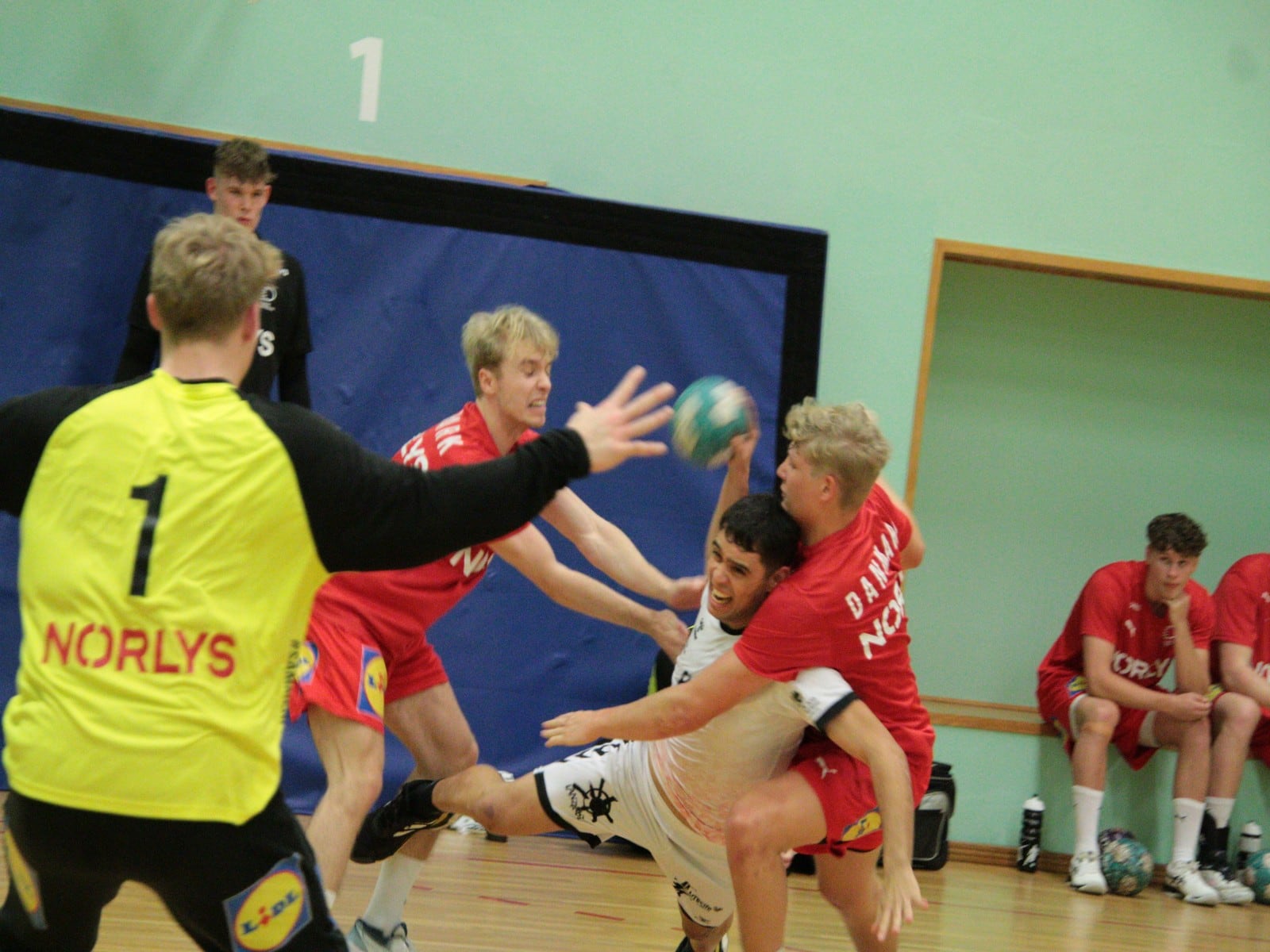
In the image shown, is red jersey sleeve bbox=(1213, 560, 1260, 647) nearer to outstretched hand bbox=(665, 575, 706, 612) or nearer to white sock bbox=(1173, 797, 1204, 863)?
white sock bbox=(1173, 797, 1204, 863)

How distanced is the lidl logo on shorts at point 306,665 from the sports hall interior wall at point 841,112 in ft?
12.4

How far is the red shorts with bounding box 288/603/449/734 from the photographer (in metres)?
3.34

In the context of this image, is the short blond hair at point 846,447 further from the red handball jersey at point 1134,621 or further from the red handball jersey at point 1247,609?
the red handball jersey at point 1247,609

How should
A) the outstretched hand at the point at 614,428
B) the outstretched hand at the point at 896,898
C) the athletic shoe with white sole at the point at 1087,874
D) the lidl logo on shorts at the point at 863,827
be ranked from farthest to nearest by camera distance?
the athletic shoe with white sole at the point at 1087,874, the lidl logo on shorts at the point at 863,827, the outstretched hand at the point at 896,898, the outstretched hand at the point at 614,428

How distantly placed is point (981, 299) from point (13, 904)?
6453 mm

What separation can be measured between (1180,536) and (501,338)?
4.13 metres

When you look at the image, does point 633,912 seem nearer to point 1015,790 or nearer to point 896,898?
point 896,898

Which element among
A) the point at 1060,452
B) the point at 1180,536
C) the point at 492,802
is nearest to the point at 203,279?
the point at 492,802

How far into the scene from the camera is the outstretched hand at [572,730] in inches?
126

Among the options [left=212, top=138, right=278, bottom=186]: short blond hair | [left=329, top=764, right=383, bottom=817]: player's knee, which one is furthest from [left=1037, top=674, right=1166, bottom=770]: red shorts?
[left=212, top=138, right=278, bottom=186]: short blond hair

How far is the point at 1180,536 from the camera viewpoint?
6.42 m

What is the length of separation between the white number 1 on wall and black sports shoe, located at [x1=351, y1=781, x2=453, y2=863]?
3.96 m

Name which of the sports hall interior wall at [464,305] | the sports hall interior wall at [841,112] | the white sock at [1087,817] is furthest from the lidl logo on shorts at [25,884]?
the white sock at [1087,817]

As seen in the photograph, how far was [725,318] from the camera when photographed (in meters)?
6.29
